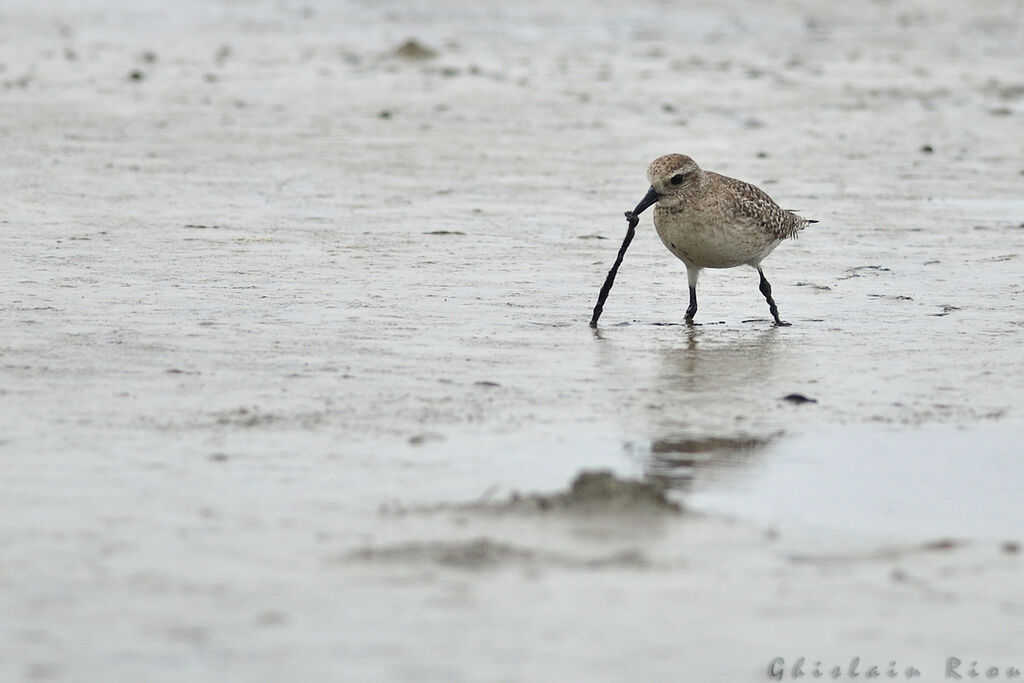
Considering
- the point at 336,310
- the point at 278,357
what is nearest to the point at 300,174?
the point at 336,310

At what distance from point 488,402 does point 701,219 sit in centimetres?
300

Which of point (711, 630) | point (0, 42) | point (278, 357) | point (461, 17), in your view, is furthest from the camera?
point (461, 17)

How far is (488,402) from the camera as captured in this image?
26.8 ft

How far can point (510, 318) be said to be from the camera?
33.9 feet

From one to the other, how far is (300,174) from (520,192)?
2.08 metres

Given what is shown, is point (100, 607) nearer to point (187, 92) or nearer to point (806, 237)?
point (806, 237)

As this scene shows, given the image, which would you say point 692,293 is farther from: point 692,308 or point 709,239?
point 709,239

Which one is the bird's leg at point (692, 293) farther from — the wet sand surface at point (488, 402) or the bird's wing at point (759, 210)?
the bird's wing at point (759, 210)

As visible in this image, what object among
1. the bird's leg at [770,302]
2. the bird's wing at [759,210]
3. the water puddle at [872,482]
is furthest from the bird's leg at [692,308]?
the water puddle at [872,482]

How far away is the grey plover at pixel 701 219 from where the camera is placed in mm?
10750

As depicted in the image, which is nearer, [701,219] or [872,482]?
[872,482]

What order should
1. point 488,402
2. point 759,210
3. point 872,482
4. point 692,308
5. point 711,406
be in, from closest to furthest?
point 872,482 < point 488,402 < point 711,406 < point 692,308 < point 759,210

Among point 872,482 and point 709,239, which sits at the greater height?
point 709,239

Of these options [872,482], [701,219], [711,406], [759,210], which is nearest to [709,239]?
[701,219]
